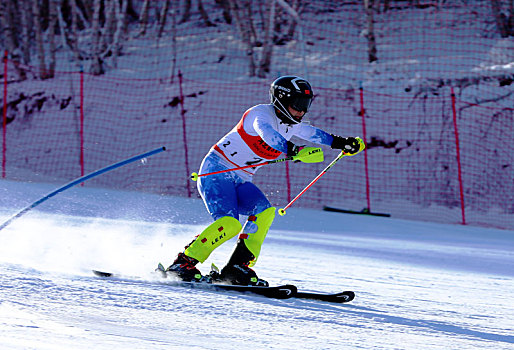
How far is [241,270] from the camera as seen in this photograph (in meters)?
4.63

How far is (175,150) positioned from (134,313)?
10.6 m

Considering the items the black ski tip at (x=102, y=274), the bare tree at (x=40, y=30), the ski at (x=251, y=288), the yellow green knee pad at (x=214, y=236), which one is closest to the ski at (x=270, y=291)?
the ski at (x=251, y=288)

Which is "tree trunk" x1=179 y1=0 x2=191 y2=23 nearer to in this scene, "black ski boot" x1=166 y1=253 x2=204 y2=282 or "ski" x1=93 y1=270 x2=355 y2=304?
"black ski boot" x1=166 y1=253 x2=204 y2=282

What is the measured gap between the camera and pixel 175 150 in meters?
14.1

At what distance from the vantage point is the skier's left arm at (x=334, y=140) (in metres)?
4.64

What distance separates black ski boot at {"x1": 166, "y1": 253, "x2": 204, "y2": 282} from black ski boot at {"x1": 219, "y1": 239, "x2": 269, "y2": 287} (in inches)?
7.4

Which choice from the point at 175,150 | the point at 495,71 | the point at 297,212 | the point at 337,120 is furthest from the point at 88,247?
the point at 495,71

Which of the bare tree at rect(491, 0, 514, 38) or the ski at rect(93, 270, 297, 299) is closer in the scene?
the ski at rect(93, 270, 297, 299)

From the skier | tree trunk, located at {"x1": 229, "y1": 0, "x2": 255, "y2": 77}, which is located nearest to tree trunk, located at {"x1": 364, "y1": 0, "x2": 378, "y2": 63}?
tree trunk, located at {"x1": 229, "y1": 0, "x2": 255, "y2": 77}

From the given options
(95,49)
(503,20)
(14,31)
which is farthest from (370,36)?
(14,31)

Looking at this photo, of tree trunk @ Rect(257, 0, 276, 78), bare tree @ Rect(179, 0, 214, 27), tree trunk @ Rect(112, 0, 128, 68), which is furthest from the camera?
bare tree @ Rect(179, 0, 214, 27)

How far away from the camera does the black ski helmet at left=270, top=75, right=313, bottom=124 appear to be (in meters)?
4.59

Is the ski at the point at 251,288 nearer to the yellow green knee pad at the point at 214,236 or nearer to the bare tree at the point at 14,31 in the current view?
the yellow green knee pad at the point at 214,236

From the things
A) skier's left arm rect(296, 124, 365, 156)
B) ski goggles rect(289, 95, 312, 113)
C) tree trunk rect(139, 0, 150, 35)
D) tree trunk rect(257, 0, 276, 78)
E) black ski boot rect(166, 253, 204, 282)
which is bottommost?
black ski boot rect(166, 253, 204, 282)
